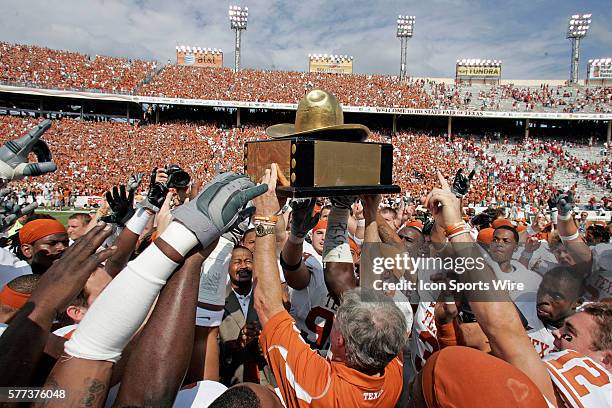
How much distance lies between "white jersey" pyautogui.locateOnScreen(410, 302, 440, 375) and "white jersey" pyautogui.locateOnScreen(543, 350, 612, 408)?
1028 millimetres

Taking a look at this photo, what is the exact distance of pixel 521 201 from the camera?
2191cm

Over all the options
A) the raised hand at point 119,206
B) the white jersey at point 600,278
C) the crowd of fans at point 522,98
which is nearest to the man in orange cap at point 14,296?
the raised hand at point 119,206

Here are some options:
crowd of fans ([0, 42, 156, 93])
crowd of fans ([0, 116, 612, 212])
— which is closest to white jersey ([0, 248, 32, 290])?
crowd of fans ([0, 116, 612, 212])

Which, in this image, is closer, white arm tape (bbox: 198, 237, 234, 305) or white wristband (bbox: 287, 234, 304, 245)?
white arm tape (bbox: 198, 237, 234, 305)

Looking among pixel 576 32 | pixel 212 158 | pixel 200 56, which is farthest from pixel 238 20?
pixel 576 32

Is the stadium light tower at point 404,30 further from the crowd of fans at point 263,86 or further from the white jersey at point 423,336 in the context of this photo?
the white jersey at point 423,336

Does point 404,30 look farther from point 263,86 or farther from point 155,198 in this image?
point 155,198

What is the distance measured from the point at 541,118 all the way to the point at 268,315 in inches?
1422

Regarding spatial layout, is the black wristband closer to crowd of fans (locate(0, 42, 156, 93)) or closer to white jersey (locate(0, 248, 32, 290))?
white jersey (locate(0, 248, 32, 290))

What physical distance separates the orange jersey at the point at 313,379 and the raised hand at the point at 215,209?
0.64 metres

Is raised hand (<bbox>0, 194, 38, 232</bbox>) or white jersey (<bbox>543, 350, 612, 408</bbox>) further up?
raised hand (<bbox>0, 194, 38, 232</bbox>)

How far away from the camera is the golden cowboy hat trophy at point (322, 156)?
7.42 ft

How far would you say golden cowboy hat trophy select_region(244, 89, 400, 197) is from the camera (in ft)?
7.42
